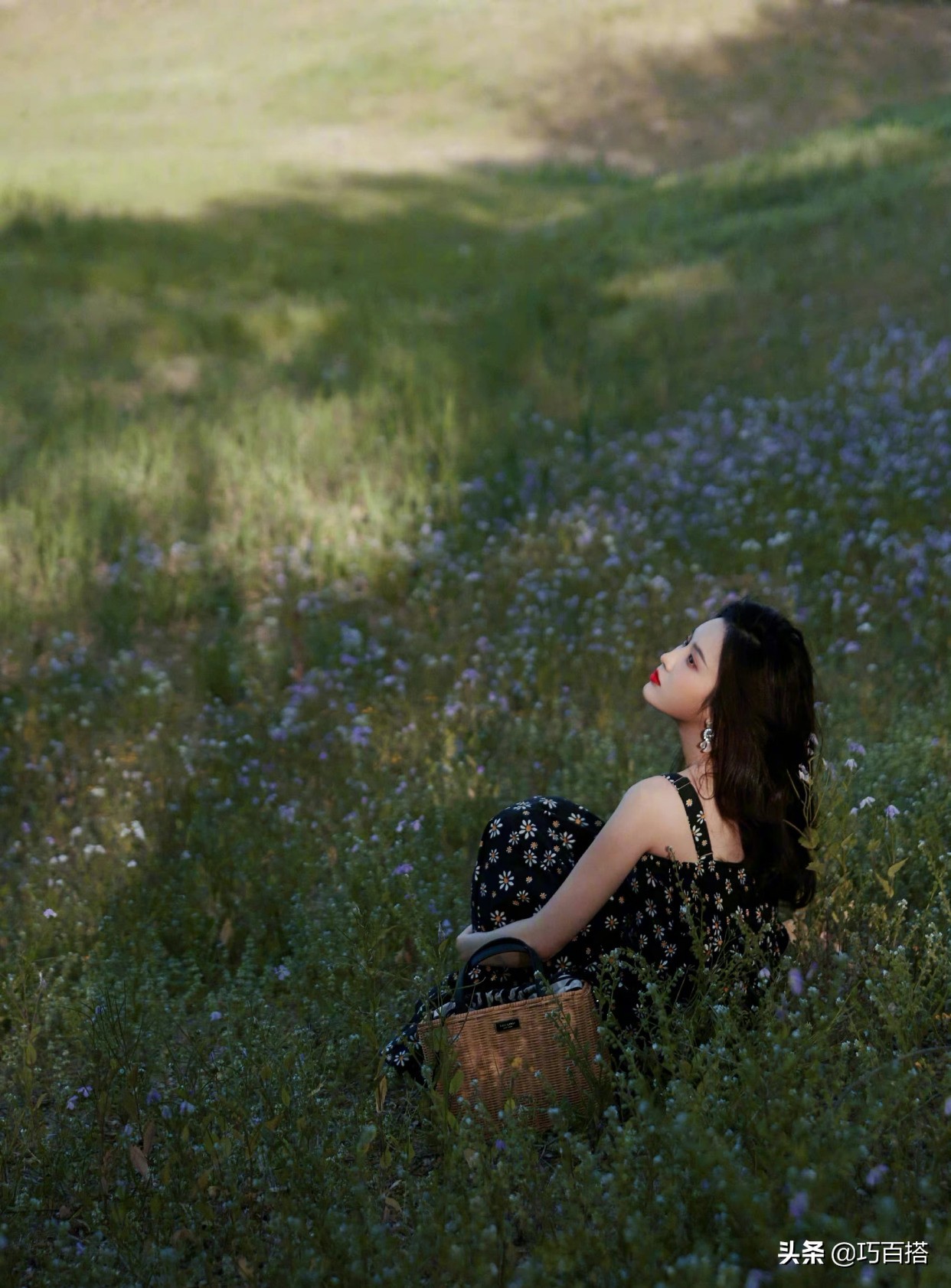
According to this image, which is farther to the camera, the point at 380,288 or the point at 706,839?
the point at 380,288

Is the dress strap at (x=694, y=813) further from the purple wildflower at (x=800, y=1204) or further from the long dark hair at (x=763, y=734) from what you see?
the purple wildflower at (x=800, y=1204)

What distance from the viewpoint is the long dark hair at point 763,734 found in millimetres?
3100

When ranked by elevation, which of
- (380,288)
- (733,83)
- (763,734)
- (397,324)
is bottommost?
(763,734)

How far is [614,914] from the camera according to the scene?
3.36 meters

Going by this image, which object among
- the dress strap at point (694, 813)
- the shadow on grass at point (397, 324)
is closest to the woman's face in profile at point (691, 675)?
the dress strap at point (694, 813)

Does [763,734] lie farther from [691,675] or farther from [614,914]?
[614,914]

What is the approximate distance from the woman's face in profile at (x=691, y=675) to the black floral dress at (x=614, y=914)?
0.18 metres

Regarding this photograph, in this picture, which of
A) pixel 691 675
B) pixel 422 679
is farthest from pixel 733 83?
pixel 691 675

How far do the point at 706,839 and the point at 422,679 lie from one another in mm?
2927

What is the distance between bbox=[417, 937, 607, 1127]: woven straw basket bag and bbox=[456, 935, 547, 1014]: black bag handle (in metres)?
0.02

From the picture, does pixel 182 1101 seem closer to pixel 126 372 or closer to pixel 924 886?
pixel 924 886

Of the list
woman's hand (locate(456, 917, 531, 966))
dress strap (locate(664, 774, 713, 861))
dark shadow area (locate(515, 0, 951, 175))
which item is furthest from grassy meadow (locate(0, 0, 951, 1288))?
dark shadow area (locate(515, 0, 951, 175))

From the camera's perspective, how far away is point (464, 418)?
30.5 feet

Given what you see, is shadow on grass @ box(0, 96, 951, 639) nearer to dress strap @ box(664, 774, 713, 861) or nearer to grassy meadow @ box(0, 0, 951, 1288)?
grassy meadow @ box(0, 0, 951, 1288)
